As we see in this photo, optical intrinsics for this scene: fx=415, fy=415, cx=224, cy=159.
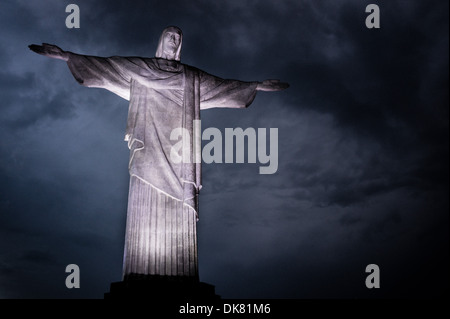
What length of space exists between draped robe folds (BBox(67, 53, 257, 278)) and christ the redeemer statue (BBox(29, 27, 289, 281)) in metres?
0.02

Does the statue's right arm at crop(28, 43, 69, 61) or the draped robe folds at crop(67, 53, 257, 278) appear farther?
the statue's right arm at crop(28, 43, 69, 61)

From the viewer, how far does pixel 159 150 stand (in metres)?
8.45

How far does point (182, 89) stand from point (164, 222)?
2933 millimetres

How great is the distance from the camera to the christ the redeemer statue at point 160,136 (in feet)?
25.7

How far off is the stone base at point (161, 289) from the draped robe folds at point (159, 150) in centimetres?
13

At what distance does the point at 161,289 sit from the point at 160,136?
3.07 metres

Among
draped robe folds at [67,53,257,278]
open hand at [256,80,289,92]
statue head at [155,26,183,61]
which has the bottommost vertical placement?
draped robe folds at [67,53,257,278]

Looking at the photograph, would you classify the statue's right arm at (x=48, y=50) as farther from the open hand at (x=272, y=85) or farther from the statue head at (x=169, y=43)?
the open hand at (x=272, y=85)

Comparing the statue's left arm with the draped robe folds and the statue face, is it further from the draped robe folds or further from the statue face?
the statue face

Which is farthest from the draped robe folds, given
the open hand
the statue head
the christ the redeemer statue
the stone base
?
the open hand

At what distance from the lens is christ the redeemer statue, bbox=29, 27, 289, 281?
785 centimetres

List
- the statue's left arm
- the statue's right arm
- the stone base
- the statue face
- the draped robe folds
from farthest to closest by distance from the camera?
the statue's left arm, the statue face, the statue's right arm, the draped robe folds, the stone base
